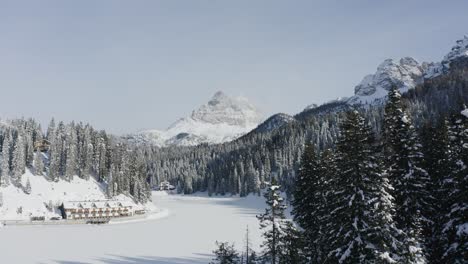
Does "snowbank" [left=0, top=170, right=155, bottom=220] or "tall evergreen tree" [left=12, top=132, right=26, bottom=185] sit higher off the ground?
"tall evergreen tree" [left=12, top=132, right=26, bottom=185]

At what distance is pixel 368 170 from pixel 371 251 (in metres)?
4.75

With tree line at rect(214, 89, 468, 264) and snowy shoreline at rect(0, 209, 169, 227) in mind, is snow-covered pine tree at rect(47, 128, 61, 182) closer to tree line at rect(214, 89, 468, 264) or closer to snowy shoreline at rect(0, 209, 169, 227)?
snowy shoreline at rect(0, 209, 169, 227)

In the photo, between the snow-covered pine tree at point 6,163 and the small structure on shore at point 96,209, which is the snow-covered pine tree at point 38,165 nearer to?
the snow-covered pine tree at point 6,163

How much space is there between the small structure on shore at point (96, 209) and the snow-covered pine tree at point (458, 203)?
361ft

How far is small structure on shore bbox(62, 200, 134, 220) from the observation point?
121m

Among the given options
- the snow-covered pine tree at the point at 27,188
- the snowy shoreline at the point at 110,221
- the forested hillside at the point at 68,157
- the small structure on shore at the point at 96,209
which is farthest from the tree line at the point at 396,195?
the forested hillside at the point at 68,157

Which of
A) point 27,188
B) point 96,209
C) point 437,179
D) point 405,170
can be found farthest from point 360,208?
point 27,188

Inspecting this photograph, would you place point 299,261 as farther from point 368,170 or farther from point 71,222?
point 71,222

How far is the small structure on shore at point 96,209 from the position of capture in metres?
121

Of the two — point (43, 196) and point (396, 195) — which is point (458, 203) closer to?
point (396, 195)

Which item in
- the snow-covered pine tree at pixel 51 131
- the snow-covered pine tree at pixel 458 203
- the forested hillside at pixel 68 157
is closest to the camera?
the snow-covered pine tree at pixel 458 203

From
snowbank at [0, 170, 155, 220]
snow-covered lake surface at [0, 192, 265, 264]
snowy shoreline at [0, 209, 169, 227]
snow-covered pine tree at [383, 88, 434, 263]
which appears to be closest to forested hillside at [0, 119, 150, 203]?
snowbank at [0, 170, 155, 220]

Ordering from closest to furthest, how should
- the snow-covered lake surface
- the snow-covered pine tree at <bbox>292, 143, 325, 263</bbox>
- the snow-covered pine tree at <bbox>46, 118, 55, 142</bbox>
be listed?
1. the snow-covered pine tree at <bbox>292, 143, 325, 263</bbox>
2. the snow-covered lake surface
3. the snow-covered pine tree at <bbox>46, 118, 55, 142</bbox>

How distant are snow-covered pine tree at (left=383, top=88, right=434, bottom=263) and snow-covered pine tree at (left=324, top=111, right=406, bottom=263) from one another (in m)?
5.70
